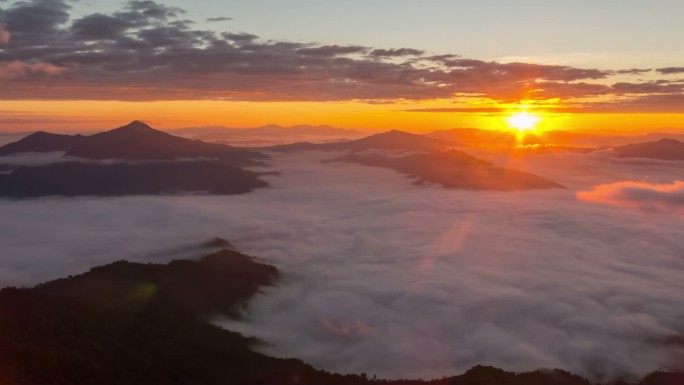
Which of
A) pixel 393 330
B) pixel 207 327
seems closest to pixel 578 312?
pixel 393 330

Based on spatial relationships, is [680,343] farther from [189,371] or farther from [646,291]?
[189,371]

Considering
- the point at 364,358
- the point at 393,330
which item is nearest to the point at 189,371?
the point at 364,358

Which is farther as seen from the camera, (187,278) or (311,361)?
(187,278)

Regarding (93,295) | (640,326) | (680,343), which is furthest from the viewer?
(640,326)

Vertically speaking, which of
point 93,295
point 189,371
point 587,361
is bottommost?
point 587,361

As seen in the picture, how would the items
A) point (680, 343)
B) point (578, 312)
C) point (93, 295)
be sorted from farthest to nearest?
point (578, 312)
point (680, 343)
point (93, 295)

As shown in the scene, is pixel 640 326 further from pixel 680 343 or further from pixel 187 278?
pixel 187 278

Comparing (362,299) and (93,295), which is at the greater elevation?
(93,295)
